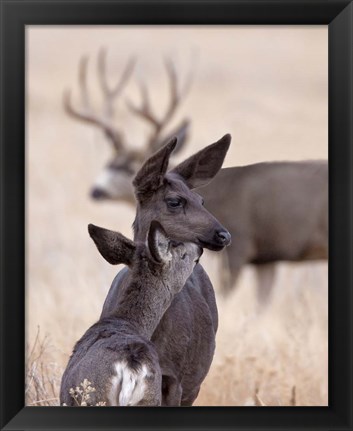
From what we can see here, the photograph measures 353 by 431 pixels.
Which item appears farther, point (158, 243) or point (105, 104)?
point (105, 104)

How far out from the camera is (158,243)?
5527 mm

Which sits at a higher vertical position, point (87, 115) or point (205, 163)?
point (87, 115)

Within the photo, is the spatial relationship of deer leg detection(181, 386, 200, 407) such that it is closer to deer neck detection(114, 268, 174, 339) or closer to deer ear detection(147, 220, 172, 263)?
deer neck detection(114, 268, 174, 339)

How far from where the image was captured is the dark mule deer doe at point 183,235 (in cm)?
579

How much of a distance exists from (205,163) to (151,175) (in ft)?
0.93

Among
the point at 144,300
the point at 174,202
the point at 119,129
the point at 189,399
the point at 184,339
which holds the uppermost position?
the point at 119,129

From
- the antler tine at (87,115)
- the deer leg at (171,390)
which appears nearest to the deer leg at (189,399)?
the deer leg at (171,390)

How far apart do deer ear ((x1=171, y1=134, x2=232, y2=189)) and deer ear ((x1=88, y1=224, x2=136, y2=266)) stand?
60 cm

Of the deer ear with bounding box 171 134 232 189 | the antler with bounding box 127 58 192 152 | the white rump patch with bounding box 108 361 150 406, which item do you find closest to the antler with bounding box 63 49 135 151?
the antler with bounding box 127 58 192 152

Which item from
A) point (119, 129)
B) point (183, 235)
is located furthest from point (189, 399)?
point (119, 129)

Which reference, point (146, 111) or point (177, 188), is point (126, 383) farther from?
point (146, 111)

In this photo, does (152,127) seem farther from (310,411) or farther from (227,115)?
(310,411)

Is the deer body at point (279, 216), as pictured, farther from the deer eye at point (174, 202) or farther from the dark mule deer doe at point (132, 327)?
the dark mule deer doe at point (132, 327)

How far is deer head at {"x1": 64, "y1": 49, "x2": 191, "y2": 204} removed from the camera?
1423 centimetres
